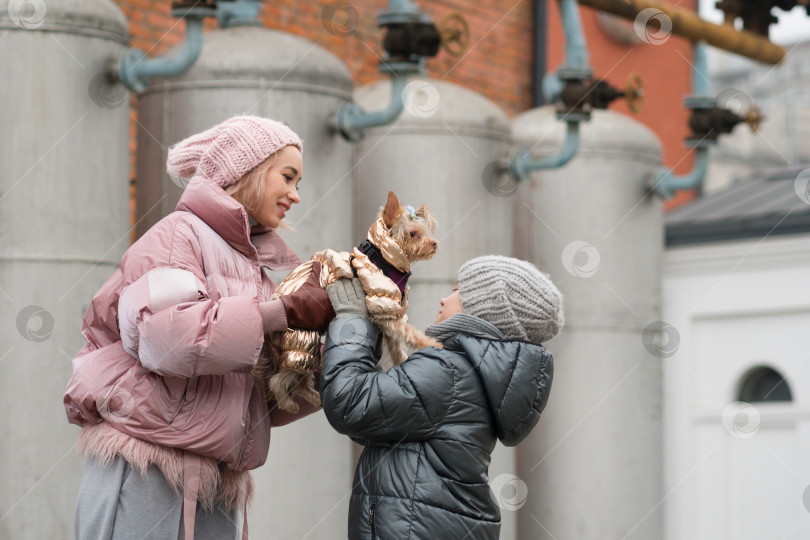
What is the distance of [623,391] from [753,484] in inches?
53.6

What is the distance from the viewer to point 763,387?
927 cm

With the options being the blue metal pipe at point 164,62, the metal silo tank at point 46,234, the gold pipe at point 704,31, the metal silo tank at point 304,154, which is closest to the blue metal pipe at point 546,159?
the gold pipe at point 704,31

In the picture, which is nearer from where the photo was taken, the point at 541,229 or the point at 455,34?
the point at 455,34

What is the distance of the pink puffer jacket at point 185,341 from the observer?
9.77ft

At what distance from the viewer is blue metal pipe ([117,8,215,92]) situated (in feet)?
19.9

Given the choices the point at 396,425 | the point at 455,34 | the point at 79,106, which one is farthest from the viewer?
the point at 455,34

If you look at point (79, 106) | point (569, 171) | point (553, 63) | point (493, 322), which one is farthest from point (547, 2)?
point (493, 322)

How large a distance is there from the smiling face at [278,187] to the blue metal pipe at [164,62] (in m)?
2.93

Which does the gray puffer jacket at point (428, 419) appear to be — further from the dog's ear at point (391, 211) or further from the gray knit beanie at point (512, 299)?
the dog's ear at point (391, 211)

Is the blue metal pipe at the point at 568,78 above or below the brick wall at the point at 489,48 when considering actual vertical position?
below

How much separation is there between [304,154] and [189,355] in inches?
145

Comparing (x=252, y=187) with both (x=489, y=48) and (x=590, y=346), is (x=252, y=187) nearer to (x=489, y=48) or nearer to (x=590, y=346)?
(x=590, y=346)

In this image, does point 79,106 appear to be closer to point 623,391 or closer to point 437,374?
point 437,374

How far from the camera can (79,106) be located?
19.6ft
